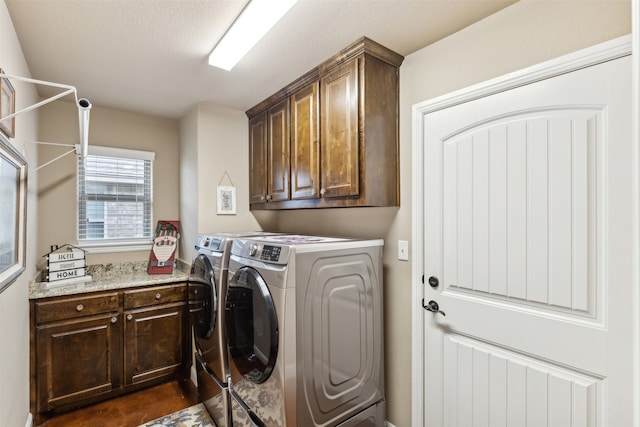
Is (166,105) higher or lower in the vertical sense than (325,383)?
higher

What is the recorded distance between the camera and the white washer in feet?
4.91

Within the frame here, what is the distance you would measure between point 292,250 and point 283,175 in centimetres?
110

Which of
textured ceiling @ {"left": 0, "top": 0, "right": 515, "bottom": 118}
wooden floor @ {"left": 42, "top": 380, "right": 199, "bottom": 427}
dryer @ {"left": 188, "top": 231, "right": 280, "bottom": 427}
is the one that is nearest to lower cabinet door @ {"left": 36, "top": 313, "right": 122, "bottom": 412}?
wooden floor @ {"left": 42, "top": 380, "right": 199, "bottom": 427}

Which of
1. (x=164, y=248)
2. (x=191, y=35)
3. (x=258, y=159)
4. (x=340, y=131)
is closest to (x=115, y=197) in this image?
(x=164, y=248)

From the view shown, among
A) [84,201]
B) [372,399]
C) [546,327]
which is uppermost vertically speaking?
[84,201]

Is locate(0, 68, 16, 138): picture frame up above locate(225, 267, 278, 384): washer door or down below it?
above

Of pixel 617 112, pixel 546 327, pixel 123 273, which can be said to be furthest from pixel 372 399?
pixel 123 273

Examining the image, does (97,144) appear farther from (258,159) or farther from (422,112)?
(422,112)

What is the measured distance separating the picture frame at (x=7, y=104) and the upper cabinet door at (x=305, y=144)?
1544 mm

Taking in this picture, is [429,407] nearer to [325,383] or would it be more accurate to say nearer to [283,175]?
[325,383]

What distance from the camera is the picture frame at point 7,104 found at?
1.34 m

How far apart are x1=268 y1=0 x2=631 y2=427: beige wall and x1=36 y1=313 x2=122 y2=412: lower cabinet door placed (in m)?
1.98

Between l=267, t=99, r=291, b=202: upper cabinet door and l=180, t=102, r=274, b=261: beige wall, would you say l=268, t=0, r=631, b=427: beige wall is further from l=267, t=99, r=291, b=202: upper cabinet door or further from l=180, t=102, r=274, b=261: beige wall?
l=180, t=102, r=274, b=261: beige wall

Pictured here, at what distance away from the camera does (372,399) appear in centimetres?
185
